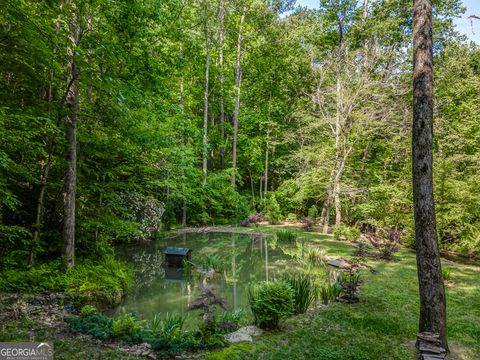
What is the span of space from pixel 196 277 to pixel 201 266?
2.36ft

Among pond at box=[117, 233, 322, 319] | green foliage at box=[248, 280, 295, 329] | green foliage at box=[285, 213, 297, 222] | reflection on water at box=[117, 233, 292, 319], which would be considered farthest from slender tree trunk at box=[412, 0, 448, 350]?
green foliage at box=[285, 213, 297, 222]

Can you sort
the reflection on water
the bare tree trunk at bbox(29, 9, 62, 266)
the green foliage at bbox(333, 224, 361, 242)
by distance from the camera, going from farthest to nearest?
the green foliage at bbox(333, 224, 361, 242)
the reflection on water
the bare tree trunk at bbox(29, 9, 62, 266)

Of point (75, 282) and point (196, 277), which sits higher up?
point (75, 282)

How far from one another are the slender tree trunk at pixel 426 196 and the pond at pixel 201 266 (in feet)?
10.9

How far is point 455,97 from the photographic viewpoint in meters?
17.1

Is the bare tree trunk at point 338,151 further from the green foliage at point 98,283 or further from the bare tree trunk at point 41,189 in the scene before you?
the bare tree trunk at point 41,189

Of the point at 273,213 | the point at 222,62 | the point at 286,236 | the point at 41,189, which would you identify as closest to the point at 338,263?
the point at 286,236

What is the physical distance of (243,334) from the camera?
4184mm

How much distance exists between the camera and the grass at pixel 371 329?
Answer: 3.68 metres

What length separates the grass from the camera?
12.1 ft

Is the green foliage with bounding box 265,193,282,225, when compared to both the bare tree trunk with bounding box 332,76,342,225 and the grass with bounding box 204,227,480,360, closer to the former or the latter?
the bare tree trunk with bounding box 332,76,342,225

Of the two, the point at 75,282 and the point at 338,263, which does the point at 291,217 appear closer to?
the point at 338,263

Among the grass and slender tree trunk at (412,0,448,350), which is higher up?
slender tree trunk at (412,0,448,350)

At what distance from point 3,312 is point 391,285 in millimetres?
7318
